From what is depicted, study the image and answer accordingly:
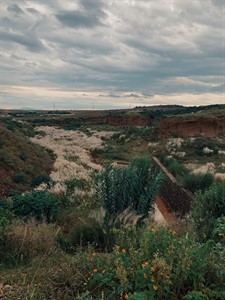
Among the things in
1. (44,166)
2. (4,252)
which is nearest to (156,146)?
(44,166)

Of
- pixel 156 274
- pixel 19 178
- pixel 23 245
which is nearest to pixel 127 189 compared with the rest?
pixel 23 245

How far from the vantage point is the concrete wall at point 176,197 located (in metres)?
12.6

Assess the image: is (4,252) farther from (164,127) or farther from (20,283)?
(164,127)

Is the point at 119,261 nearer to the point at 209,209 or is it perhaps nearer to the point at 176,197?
the point at 209,209

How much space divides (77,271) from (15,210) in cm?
532

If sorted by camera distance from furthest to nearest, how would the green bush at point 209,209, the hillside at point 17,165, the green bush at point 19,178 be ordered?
the green bush at point 19,178
the hillside at point 17,165
the green bush at point 209,209

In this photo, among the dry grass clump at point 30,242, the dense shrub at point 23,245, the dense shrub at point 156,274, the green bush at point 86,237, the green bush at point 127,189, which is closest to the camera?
the dense shrub at point 156,274

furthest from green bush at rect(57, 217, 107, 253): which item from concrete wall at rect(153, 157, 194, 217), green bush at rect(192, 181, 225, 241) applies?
concrete wall at rect(153, 157, 194, 217)

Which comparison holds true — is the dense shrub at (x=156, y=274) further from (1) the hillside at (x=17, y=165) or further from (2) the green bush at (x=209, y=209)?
(1) the hillside at (x=17, y=165)

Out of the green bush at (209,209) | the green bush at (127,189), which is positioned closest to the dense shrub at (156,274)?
the green bush at (209,209)

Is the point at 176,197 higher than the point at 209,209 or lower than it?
lower

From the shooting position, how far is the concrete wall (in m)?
12.6

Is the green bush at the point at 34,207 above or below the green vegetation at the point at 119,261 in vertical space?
below

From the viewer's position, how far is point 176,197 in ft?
47.6
